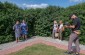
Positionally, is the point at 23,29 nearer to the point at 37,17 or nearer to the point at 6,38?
the point at 6,38

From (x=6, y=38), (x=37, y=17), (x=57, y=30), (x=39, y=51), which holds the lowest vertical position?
(x=39, y=51)

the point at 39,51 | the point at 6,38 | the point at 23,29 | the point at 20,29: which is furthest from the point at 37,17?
the point at 39,51

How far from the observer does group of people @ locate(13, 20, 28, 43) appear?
1438cm

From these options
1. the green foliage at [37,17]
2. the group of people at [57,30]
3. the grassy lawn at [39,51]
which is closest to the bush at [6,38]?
the green foliage at [37,17]

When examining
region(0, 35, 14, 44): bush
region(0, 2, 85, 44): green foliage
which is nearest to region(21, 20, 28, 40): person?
region(0, 2, 85, 44): green foliage

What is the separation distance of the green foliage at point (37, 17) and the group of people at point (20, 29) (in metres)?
0.57

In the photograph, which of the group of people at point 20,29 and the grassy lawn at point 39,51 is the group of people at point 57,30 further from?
the grassy lawn at point 39,51

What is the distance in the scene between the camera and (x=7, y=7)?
16.4m

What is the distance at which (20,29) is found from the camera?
1485 centimetres

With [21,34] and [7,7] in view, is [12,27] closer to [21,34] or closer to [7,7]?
[21,34]

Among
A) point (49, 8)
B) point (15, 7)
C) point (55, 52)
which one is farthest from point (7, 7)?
point (55, 52)

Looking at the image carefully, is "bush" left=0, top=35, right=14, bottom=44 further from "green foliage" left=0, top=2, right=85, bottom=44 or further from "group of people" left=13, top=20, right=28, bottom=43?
"group of people" left=13, top=20, right=28, bottom=43

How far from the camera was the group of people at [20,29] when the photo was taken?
14.4 m

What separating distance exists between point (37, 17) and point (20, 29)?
3.23m
